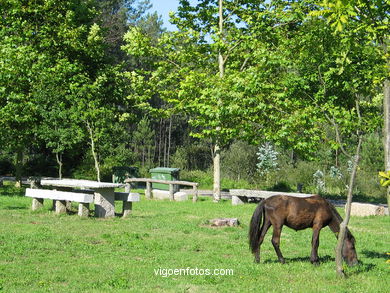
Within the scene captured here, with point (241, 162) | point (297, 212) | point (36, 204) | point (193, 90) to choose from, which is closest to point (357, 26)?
point (297, 212)

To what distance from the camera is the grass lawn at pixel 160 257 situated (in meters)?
8.30

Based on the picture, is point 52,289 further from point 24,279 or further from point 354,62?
point 354,62

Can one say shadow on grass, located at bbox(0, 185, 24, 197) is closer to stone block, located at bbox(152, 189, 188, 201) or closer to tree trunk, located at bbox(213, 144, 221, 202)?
stone block, located at bbox(152, 189, 188, 201)

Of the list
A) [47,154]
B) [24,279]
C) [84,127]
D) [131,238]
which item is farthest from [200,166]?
[24,279]

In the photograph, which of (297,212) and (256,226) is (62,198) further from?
(297,212)

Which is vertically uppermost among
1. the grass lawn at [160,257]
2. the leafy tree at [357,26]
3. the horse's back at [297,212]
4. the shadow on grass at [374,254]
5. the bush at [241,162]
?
the leafy tree at [357,26]

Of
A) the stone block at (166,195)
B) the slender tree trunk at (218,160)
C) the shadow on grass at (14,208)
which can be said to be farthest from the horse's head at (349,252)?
the stone block at (166,195)

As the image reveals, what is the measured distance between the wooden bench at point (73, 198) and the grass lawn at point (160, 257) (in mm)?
440

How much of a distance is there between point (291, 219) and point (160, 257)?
283 centimetres

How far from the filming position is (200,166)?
55.0 meters

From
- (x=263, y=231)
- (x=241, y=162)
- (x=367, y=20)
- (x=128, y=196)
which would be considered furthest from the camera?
(x=241, y=162)

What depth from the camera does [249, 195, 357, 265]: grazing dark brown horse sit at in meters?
9.88

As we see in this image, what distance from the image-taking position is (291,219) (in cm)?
994

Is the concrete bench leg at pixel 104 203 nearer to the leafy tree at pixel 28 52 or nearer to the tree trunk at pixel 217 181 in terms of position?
the leafy tree at pixel 28 52
